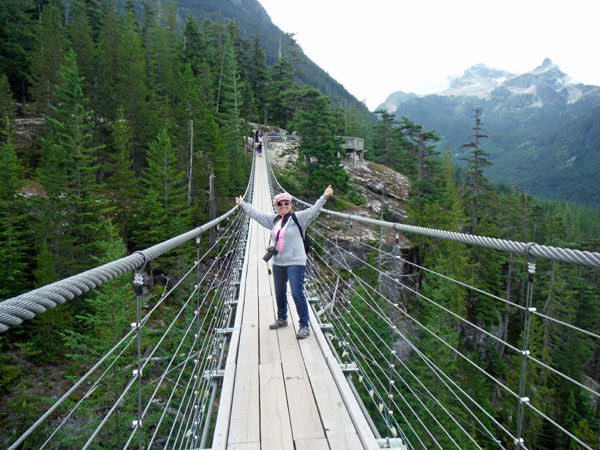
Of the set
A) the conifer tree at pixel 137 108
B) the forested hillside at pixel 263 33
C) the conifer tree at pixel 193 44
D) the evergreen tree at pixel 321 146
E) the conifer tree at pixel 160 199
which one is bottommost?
the conifer tree at pixel 160 199

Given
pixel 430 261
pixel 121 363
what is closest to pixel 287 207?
pixel 121 363

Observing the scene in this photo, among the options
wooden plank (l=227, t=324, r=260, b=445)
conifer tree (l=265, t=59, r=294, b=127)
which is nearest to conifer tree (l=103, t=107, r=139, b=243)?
wooden plank (l=227, t=324, r=260, b=445)

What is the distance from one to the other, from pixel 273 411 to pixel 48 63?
29.6 meters

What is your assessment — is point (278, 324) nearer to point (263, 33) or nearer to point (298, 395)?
point (298, 395)

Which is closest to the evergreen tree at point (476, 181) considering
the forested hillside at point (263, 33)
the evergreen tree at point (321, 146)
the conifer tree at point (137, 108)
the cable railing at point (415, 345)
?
the cable railing at point (415, 345)

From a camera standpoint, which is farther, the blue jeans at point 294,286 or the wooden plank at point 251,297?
the wooden plank at point 251,297

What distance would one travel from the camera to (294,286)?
3518 millimetres

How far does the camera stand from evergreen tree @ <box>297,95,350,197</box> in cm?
1767

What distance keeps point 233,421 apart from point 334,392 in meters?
0.83

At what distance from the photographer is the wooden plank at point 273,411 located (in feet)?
7.25

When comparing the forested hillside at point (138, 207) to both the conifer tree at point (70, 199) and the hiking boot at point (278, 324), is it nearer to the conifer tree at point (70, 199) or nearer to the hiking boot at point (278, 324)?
the conifer tree at point (70, 199)

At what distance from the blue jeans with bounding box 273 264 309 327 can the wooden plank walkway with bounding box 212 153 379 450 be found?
28cm

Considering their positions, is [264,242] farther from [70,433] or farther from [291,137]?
[291,137]

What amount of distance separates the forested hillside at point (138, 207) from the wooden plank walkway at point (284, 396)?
18.6 feet
